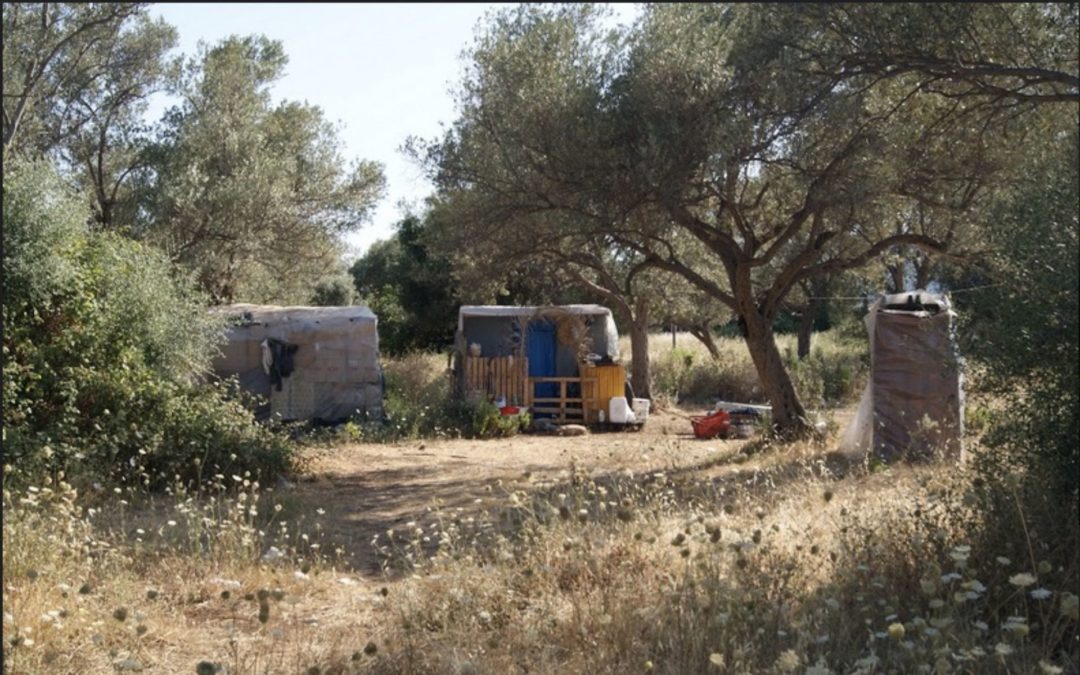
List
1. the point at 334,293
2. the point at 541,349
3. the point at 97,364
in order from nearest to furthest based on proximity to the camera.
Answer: the point at 97,364, the point at 541,349, the point at 334,293

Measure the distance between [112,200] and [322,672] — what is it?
55.1 feet

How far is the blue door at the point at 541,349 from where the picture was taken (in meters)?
21.0

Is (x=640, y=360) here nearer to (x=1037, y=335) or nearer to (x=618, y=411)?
(x=618, y=411)

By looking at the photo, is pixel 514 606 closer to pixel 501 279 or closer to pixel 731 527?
pixel 731 527

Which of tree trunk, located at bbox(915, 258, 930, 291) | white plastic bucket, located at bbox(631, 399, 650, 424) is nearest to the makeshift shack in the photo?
white plastic bucket, located at bbox(631, 399, 650, 424)

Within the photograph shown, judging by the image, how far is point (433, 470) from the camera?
44.1ft

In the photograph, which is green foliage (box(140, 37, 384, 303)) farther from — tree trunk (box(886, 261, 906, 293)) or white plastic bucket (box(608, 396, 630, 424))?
tree trunk (box(886, 261, 906, 293))

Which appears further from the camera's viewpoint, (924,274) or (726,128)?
(924,274)

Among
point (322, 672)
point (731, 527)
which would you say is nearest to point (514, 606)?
point (322, 672)

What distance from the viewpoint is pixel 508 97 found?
11859 millimetres

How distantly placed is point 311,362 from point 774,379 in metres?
7.99

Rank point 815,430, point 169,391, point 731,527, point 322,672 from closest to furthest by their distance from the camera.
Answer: point 322,672 < point 731,527 < point 169,391 < point 815,430

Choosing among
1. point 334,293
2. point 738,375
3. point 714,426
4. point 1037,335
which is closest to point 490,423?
point 714,426

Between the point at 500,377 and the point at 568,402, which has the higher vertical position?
the point at 500,377
